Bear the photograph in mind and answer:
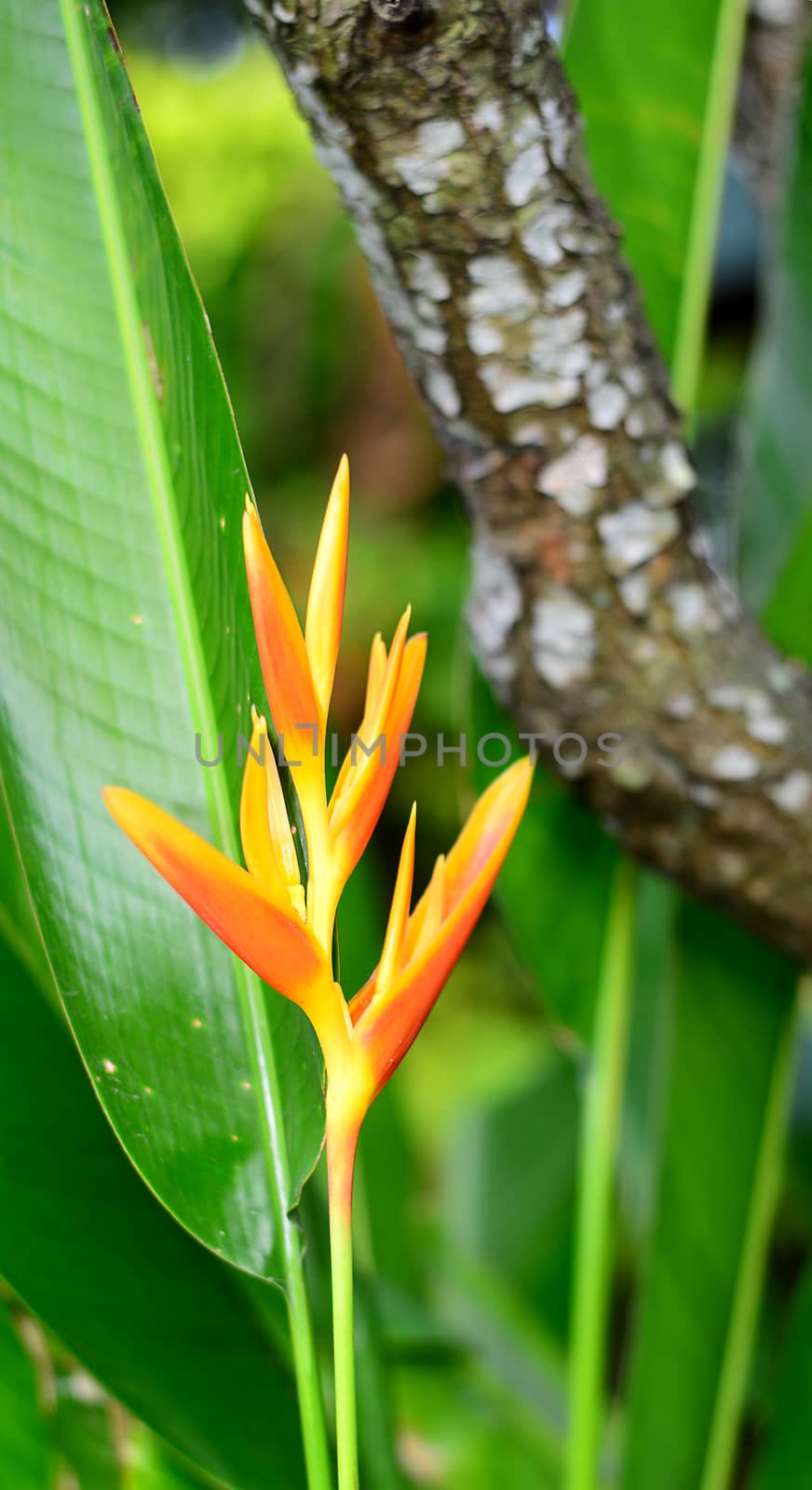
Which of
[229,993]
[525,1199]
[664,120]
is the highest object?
[664,120]

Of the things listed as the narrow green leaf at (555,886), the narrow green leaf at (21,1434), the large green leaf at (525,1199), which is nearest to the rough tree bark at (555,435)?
the narrow green leaf at (555,886)

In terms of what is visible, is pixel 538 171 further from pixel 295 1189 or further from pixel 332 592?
pixel 295 1189

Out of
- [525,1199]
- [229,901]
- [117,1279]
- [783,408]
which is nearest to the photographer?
[229,901]

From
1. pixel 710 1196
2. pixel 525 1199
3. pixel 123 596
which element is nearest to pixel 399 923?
pixel 123 596

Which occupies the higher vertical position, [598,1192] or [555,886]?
[555,886]

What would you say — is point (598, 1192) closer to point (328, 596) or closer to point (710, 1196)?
point (710, 1196)

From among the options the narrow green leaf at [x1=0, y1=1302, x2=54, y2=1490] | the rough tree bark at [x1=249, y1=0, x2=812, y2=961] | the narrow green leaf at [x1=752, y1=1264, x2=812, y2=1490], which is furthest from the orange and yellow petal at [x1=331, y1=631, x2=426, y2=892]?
the narrow green leaf at [x1=752, y1=1264, x2=812, y2=1490]

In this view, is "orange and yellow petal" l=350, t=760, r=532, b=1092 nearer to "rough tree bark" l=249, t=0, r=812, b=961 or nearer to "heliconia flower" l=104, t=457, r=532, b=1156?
"heliconia flower" l=104, t=457, r=532, b=1156
